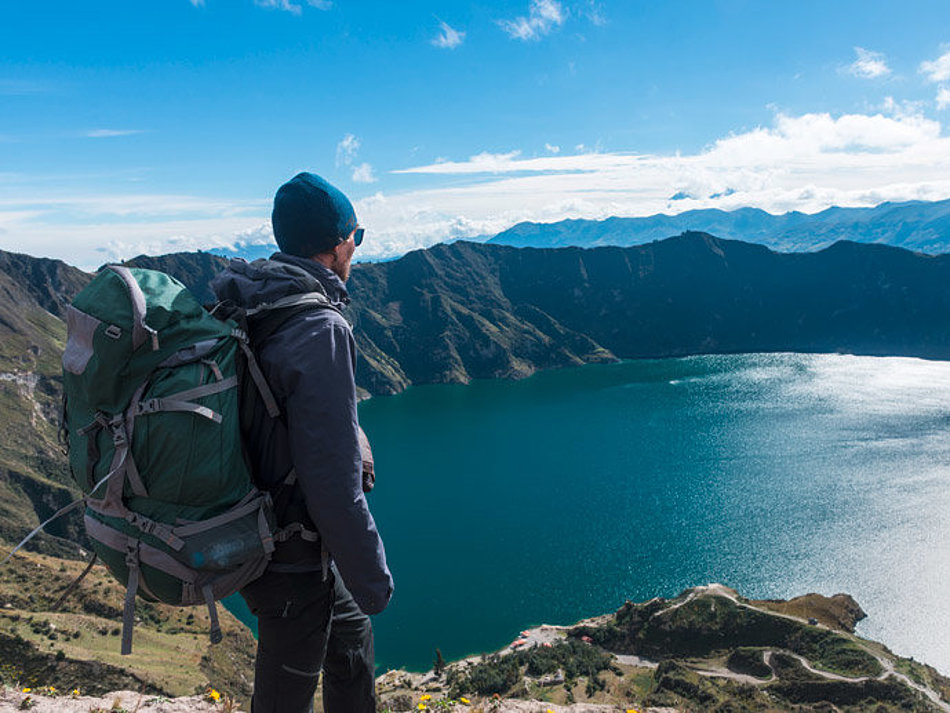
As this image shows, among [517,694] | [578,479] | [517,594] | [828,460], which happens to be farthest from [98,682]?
[828,460]

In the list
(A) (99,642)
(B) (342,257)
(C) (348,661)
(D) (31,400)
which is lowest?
(A) (99,642)

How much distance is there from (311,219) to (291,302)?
0.77 m

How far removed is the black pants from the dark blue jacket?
0.82 feet

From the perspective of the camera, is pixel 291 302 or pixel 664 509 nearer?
pixel 291 302

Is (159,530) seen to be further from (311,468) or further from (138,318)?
(138,318)

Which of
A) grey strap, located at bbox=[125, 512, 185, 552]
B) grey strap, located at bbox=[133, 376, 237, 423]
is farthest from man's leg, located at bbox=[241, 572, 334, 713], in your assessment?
grey strap, located at bbox=[133, 376, 237, 423]

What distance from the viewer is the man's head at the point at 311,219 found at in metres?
3.77

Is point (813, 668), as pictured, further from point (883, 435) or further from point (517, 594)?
point (883, 435)

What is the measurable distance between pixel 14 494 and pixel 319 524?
397 ft

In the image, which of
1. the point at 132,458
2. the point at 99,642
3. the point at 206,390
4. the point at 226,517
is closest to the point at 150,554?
the point at 226,517

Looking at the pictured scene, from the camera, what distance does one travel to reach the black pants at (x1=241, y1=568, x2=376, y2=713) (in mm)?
3469

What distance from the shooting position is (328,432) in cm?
308

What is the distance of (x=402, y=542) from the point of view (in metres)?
79.6

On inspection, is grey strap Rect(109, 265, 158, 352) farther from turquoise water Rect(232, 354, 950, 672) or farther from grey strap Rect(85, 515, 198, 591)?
turquoise water Rect(232, 354, 950, 672)
